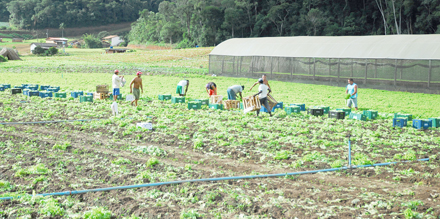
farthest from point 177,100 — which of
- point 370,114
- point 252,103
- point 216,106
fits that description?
point 370,114

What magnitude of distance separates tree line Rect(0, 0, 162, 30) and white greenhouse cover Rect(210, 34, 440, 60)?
13206cm

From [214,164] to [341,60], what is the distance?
28933mm

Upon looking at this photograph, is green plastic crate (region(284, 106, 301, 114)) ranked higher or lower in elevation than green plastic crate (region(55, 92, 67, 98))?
lower

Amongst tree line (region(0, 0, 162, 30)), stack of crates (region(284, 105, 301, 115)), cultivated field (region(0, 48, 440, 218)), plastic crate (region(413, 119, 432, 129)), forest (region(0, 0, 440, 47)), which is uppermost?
tree line (region(0, 0, 162, 30))

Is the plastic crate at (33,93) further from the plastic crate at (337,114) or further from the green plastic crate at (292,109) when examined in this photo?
the plastic crate at (337,114)

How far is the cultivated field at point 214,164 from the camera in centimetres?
922

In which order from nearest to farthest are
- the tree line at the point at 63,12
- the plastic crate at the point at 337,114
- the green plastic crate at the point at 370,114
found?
the green plastic crate at the point at 370,114 < the plastic crate at the point at 337,114 < the tree line at the point at 63,12

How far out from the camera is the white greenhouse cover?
33.8 metres

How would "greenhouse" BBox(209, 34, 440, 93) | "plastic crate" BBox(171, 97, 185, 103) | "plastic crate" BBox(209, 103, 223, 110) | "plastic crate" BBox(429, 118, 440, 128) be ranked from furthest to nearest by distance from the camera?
"greenhouse" BBox(209, 34, 440, 93), "plastic crate" BBox(171, 97, 185, 103), "plastic crate" BBox(209, 103, 223, 110), "plastic crate" BBox(429, 118, 440, 128)

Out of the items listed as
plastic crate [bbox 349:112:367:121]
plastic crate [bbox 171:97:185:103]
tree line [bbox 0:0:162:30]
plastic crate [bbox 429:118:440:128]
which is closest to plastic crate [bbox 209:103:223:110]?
plastic crate [bbox 171:97:185:103]

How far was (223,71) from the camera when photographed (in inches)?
1933

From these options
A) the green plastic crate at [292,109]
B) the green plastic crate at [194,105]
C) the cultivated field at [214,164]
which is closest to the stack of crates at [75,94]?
the cultivated field at [214,164]

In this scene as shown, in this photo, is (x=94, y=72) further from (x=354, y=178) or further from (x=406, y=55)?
(x=354, y=178)

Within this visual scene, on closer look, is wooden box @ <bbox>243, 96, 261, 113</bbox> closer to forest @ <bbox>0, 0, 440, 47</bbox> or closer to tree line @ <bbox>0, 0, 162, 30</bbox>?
forest @ <bbox>0, 0, 440, 47</bbox>
